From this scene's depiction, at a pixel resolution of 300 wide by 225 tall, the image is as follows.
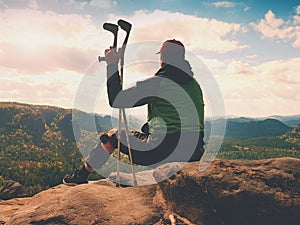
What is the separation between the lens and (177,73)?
7.21m

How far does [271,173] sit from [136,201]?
311 centimetres

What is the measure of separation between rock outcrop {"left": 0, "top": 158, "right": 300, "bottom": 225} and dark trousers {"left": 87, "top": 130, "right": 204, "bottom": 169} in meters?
0.40

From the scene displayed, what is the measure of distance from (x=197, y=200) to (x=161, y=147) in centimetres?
155

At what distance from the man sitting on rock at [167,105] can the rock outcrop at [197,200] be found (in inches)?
21.3

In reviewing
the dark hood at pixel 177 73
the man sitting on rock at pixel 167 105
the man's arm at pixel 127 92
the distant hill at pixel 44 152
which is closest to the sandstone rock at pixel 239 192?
the man sitting on rock at pixel 167 105

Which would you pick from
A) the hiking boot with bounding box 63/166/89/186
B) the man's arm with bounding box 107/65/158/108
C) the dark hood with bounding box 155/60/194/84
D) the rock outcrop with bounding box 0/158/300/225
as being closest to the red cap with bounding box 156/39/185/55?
the dark hood with bounding box 155/60/194/84

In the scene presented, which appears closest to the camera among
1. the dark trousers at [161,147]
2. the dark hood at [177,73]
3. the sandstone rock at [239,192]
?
the sandstone rock at [239,192]

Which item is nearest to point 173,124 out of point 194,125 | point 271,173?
point 194,125

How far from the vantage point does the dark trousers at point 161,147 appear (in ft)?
23.8

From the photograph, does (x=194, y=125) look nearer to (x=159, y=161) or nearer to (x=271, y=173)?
(x=159, y=161)

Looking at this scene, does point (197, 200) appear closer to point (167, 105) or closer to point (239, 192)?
point (239, 192)

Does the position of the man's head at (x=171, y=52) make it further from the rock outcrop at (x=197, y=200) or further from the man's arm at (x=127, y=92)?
the rock outcrop at (x=197, y=200)

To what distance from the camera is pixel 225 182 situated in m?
6.15

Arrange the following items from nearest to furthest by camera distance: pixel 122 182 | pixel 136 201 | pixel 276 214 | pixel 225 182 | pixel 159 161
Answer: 1. pixel 276 214
2. pixel 225 182
3. pixel 136 201
4. pixel 159 161
5. pixel 122 182
